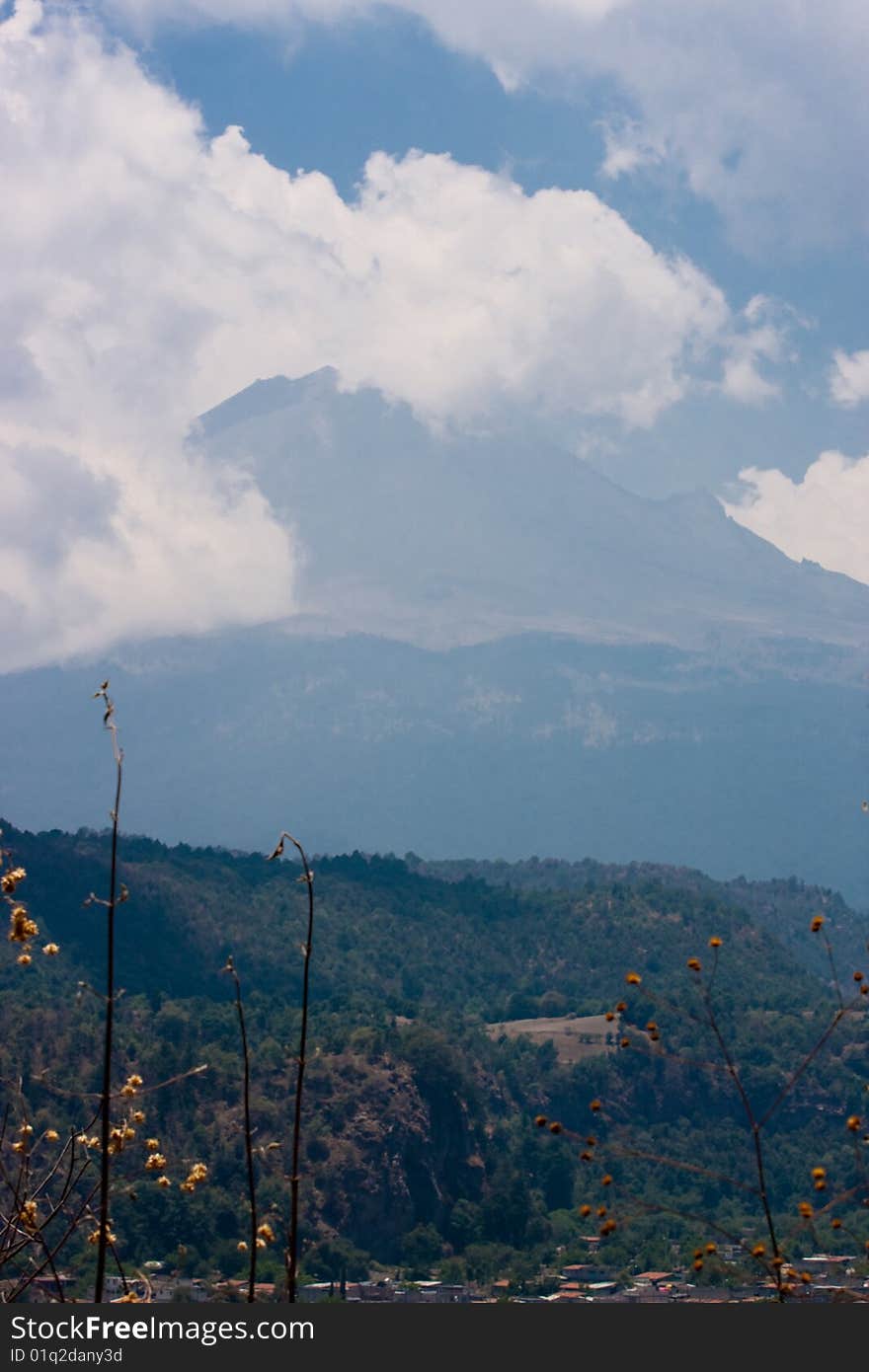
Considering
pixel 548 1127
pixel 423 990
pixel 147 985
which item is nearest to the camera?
pixel 548 1127

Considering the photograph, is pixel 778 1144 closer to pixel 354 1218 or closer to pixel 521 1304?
pixel 354 1218

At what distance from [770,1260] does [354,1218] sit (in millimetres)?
77670

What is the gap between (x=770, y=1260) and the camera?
570cm

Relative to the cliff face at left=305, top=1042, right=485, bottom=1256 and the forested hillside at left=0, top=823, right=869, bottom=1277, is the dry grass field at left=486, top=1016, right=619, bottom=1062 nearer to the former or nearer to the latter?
the forested hillside at left=0, top=823, right=869, bottom=1277

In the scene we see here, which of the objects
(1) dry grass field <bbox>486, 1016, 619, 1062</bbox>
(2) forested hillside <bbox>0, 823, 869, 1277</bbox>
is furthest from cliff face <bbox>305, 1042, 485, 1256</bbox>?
(1) dry grass field <bbox>486, 1016, 619, 1062</bbox>

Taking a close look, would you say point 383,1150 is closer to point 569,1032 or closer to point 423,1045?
point 423,1045

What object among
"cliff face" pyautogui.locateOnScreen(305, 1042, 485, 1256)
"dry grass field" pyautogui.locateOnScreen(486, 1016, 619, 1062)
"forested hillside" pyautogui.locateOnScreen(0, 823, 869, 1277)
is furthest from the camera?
"dry grass field" pyautogui.locateOnScreen(486, 1016, 619, 1062)

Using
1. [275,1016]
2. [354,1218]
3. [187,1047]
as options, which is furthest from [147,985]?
[354,1218]

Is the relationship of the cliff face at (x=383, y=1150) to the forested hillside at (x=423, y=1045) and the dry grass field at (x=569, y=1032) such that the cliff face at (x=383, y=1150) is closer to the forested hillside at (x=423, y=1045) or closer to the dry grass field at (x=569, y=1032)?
the forested hillside at (x=423, y=1045)

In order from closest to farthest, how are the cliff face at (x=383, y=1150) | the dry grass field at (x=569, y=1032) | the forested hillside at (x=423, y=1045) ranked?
the forested hillside at (x=423, y=1045) → the cliff face at (x=383, y=1150) → the dry grass field at (x=569, y=1032)

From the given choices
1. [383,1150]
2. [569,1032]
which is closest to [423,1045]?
[383,1150]

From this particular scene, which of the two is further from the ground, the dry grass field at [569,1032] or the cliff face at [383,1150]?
the dry grass field at [569,1032]

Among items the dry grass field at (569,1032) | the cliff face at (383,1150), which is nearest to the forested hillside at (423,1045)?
the cliff face at (383,1150)

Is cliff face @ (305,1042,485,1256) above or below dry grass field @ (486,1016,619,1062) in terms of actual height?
below
